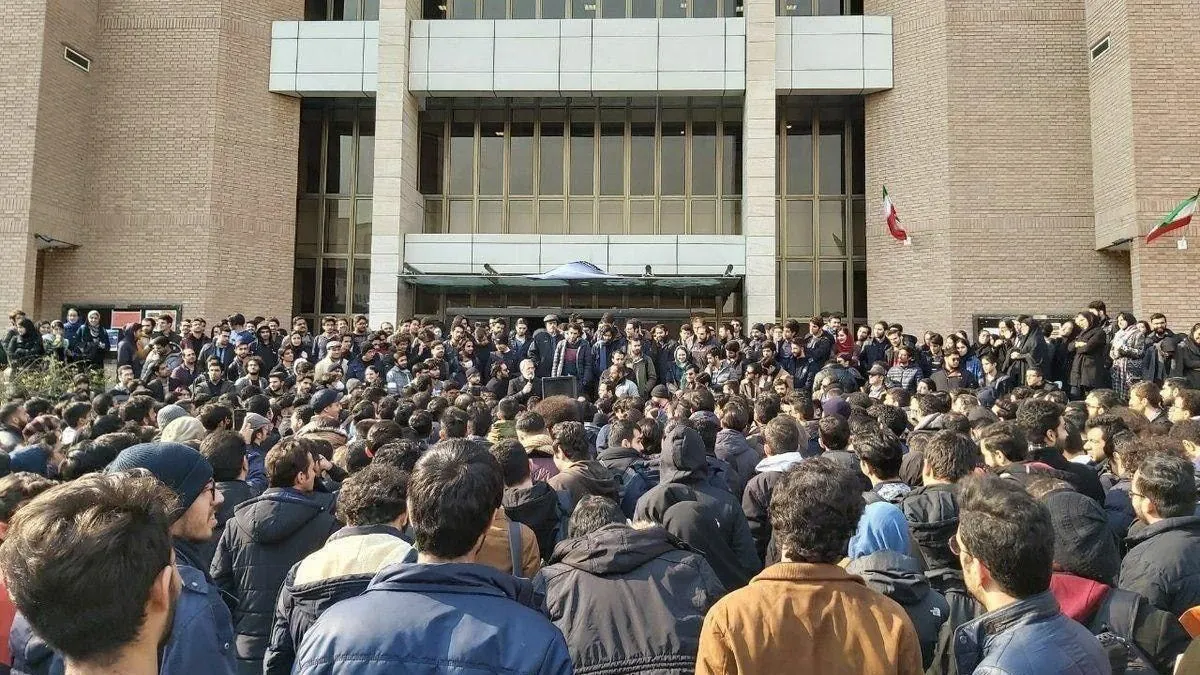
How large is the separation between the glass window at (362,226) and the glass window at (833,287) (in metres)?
12.1

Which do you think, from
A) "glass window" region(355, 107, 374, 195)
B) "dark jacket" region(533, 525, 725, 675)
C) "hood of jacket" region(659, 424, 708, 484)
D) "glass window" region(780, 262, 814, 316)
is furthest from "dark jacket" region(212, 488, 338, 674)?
"glass window" region(355, 107, 374, 195)

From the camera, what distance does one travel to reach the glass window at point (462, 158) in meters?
21.8

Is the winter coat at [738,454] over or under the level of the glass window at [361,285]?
under

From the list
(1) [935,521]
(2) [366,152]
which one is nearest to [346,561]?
(1) [935,521]

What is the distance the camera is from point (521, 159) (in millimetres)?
21781

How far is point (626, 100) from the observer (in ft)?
68.4

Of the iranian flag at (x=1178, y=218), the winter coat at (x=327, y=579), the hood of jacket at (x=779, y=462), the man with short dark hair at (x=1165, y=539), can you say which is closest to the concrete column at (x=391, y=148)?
the hood of jacket at (x=779, y=462)

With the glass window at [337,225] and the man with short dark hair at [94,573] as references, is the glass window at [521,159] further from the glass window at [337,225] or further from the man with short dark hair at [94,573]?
the man with short dark hair at [94,573]

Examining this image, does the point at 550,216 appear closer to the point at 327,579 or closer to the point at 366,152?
the point at 366,152

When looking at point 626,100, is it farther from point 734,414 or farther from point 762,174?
point 734,414

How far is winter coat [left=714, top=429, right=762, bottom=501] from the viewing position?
18.4ft

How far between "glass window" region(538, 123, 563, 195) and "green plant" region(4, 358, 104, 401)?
11626 millimetres

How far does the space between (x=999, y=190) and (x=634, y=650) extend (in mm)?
17975

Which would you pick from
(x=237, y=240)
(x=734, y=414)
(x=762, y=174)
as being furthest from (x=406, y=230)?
(x=734, y=414)
